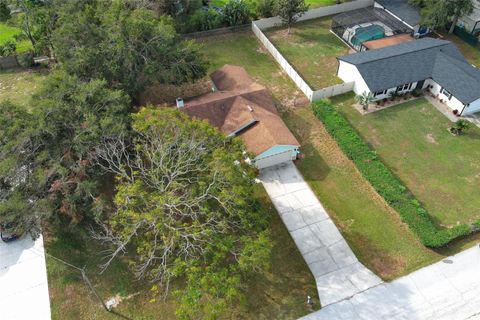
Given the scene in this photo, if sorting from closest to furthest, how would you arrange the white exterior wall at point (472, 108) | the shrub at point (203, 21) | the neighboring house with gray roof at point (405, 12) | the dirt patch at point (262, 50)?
the white exterior wall at point (472, 108)
the dirt patch at point (262, 50)
the neighboring house with gray roof at point (405, 12)
the shrub at point (203, 21)

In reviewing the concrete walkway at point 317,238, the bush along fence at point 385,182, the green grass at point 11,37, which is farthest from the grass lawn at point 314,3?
the concrete walkway at point 317,238

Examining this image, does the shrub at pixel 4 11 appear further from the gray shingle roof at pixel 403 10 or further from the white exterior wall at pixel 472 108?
the white exterior wall at pixel 472 108

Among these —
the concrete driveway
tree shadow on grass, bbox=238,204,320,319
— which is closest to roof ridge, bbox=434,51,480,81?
tree shadow on grass, bbox=238,204,320,319

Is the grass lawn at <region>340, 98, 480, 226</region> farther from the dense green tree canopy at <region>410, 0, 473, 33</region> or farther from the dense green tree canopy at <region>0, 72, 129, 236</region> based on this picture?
the dense green tree canopy at <region>0, 72, 129, 236</region>

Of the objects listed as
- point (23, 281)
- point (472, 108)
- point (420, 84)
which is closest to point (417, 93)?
point (420, 84)

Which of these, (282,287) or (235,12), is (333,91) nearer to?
(235,12)
